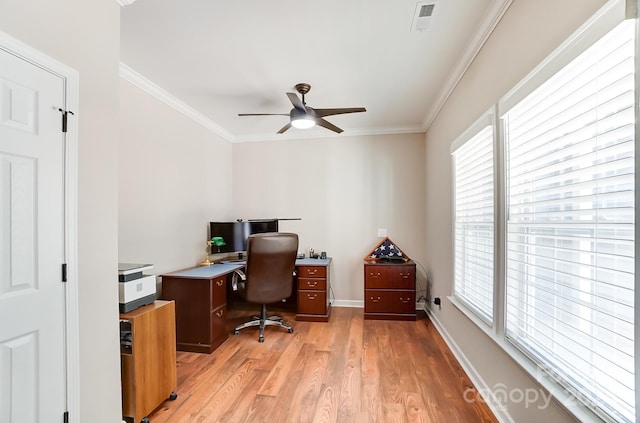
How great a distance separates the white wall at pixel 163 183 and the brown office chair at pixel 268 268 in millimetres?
869

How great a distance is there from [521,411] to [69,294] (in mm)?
2363

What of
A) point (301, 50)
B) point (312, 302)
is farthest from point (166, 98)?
point (312, 302)

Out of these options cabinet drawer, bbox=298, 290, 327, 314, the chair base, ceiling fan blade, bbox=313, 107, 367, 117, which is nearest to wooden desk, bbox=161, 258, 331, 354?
the chair base

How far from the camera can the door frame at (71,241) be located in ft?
4.26

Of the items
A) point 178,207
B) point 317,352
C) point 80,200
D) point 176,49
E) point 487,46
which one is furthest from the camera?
point 178,207

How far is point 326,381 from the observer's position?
2.20 meters

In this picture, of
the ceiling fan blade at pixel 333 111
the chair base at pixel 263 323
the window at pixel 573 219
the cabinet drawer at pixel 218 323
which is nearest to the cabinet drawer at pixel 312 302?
the chair base at pixel 263 323

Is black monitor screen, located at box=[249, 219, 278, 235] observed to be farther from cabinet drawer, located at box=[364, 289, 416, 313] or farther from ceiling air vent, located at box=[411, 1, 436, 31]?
ceiling air vent, located at box=[411, 1, 436, 31]

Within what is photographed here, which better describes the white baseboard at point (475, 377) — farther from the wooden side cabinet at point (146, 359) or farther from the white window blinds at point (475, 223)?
the wooden side cabinet at point (146, 359)

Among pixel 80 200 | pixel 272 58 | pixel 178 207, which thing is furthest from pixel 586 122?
pixel 178 207

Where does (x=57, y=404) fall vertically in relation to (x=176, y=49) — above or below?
below

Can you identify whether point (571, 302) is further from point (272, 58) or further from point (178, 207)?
point (178, 207)

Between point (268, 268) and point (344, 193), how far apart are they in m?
1.76

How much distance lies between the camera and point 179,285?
272 centimetres
